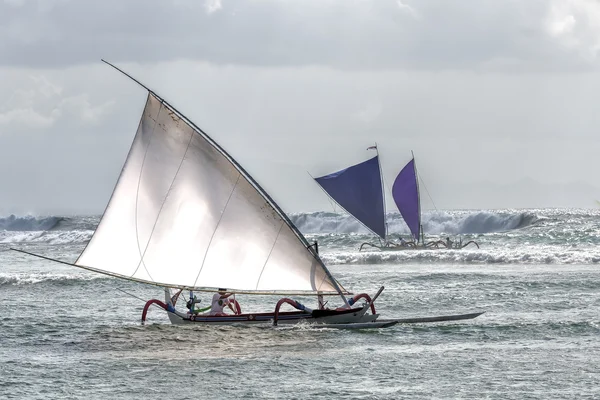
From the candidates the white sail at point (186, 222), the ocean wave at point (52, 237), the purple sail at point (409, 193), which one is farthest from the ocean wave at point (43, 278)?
the ocean wave at point (52, 237)

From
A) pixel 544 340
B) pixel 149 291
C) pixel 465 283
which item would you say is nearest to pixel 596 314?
pixel 544 340

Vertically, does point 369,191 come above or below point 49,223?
below

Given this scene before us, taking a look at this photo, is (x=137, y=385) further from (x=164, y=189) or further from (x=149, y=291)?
(x=149, y=291)

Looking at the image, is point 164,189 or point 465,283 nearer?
point 164,189

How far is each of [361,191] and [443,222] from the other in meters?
56.1

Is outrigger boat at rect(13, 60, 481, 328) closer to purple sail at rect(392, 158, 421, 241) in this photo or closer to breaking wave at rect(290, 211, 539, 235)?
purple sail at rect(392, 158, 421, 241)

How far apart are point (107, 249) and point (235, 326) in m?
4.31

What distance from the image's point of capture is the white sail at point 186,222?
3011 centimetres

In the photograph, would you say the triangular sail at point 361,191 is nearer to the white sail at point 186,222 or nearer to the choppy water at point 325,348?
the choppy water at point 325,348

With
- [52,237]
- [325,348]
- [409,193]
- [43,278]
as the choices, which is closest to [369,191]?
[409,193]

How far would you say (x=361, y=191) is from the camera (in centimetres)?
6644

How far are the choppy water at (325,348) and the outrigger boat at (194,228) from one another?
4.08 feet

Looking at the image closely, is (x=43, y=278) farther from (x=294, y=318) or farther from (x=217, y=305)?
(x=294, y=318)

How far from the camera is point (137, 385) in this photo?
2322 centimetres
